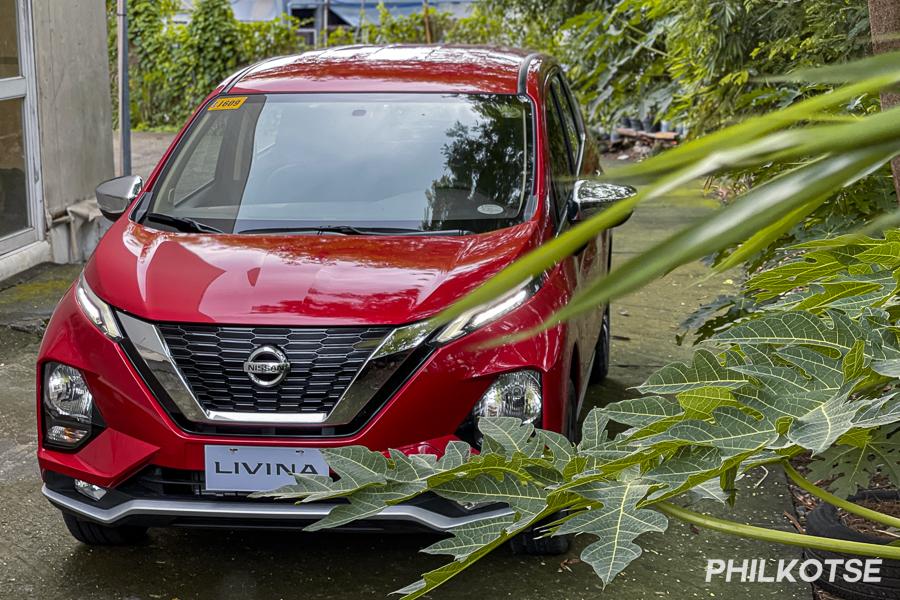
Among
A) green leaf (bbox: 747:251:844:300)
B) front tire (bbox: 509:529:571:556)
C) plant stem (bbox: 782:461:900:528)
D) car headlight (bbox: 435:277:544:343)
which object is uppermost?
green leaf (bbox: 747:251:844:300)

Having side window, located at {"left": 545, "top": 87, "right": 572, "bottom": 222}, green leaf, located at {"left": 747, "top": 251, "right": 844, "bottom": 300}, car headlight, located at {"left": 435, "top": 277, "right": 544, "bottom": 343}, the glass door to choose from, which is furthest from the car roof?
the glass door

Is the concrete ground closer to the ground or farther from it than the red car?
closer to the ground

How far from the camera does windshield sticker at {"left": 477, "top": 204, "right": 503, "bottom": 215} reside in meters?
4.25

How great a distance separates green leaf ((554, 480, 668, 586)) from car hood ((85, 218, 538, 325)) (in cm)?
Result: 234

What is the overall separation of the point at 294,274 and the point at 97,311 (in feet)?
2.17

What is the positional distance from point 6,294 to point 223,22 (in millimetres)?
9538

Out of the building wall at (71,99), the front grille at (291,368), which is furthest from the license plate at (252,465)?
the building wall at (71,99)

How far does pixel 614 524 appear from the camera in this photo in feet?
3.77

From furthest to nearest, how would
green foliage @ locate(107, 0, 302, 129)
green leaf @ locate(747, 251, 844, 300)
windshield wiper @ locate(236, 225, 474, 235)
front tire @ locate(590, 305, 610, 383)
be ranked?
green foliage @ locate(107, 0, 302, 129) → front tire @ locate(590, 305, 610, 383) → windshield wiper @ locate(236, 225, 474, 235) → green leaf @ locate(747, 251, 844, 300)

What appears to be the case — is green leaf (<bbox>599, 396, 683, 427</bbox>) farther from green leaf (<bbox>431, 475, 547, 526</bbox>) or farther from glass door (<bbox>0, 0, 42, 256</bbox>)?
glass door (<bbox>0, 0, 42, 256</bbox>)

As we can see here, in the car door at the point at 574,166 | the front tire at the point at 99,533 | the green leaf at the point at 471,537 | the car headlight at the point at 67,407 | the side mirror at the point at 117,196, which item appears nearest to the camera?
the green leaf at the point at 471,537

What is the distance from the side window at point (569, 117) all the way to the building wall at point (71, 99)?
396cm

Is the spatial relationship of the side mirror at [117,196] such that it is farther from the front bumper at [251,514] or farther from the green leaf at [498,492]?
the green leaf at [498,492]

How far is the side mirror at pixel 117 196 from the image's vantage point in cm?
453
